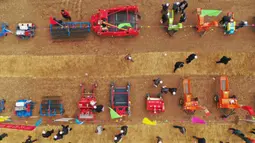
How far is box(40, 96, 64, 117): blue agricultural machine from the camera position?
43.2ft

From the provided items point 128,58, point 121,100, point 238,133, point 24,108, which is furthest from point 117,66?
point 238,133

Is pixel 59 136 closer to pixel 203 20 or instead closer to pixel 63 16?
pixel 63 16

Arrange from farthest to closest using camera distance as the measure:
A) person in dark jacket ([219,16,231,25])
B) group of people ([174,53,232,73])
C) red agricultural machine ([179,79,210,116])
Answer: person in dark jacket ([219,16,231,25])
red agricultural machine ([179,79,210,116])
group of people ([174,53,232,73])

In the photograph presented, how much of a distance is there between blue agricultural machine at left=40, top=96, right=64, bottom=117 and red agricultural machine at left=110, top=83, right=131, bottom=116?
112 inches

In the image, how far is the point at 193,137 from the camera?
42.9ft

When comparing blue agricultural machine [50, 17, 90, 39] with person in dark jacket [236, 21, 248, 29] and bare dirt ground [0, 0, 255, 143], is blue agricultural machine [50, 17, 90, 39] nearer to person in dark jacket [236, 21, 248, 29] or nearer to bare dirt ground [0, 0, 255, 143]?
bare dirt ground [0, 0, 255, 143]

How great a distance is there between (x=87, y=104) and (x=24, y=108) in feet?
11.2

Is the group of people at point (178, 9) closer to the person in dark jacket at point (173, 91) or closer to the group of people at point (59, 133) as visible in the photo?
the person in dark jacket at point (173, 91)

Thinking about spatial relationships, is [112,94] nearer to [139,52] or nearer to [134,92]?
[134,92]

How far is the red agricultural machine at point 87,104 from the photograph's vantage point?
1261 centimetres

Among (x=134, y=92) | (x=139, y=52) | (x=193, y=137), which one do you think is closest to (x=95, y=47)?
(x=139, y=52)

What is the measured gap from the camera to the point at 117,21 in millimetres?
13148

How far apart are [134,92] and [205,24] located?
202 inches

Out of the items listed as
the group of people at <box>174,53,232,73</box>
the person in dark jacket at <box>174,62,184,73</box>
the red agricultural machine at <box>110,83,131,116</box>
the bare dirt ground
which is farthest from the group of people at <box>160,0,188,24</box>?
the red agricultural machine at <box>110,83,131,116</box>
